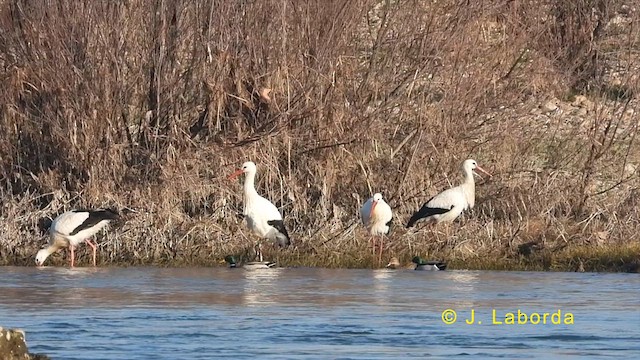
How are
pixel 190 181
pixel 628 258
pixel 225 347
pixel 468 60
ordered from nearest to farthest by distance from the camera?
pixel 225 347 < pixel 628 258 < pixel 190 181 < pixel 468 60

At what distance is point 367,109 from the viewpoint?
22266 millimetres

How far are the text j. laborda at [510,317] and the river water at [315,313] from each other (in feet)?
0.07

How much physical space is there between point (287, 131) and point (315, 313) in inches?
265

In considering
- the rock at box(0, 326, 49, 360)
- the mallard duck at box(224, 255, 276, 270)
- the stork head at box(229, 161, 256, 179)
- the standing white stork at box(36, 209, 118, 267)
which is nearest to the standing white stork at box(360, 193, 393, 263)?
the mallard duck at box(224, 255, 276, 270)

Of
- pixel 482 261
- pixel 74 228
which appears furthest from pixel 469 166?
pixel 74 228

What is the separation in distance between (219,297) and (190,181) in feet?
15.3

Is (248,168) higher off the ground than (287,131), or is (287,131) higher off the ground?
(287,131)

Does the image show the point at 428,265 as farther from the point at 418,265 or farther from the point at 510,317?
the point at 510,317

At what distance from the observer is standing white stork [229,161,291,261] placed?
20.1 meters

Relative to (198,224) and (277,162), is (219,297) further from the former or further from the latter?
(277,162)

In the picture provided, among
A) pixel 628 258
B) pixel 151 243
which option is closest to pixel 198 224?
pixel 151 243

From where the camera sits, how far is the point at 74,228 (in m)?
19.6

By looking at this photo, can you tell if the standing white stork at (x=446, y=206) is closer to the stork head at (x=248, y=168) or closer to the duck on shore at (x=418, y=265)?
the duck on shore at (x=418, y=265)
